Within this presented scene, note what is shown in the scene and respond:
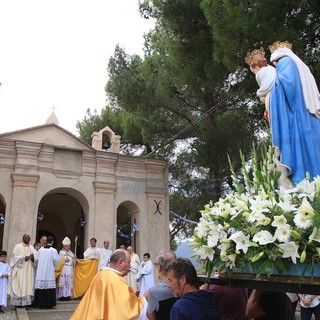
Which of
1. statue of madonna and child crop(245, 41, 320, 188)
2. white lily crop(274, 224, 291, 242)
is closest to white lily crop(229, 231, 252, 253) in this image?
white lily crop(274, 224, 291, 242)

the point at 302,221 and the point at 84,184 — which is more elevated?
the point at 84,184

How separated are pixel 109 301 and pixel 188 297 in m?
1.56

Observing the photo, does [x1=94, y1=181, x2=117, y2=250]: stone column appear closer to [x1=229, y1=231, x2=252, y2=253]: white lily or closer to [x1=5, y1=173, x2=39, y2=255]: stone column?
[x1=5, y1=173, x2=39, y2=255]: stone column

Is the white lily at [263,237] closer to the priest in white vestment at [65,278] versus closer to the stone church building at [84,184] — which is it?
the priest in white vestment at [65,278]

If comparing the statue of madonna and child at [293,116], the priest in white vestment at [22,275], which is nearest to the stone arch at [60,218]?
the priest in white vestment at [22,275]

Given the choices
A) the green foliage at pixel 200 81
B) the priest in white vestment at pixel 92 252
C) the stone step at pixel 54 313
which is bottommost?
the stone step at pixel 54 313

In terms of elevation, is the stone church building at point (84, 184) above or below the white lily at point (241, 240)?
above

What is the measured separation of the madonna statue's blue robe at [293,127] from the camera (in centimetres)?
382

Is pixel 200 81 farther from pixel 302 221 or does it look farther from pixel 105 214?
pixel 302 221

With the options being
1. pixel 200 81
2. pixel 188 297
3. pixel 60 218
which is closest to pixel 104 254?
pixel 200 81

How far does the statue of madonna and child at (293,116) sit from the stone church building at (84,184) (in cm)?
1037

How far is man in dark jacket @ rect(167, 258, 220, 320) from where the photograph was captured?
241 centimetres

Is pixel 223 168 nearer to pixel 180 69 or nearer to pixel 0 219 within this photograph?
pixel 180 69

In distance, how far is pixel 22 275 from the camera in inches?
413
